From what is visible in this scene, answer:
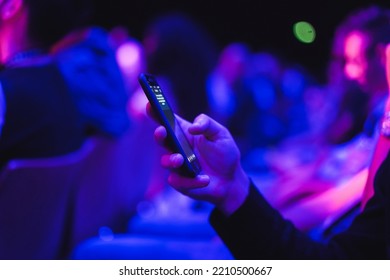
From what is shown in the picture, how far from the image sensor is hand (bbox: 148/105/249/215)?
94 centimetres

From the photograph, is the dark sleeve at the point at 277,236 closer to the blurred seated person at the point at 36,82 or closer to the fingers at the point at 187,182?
the fingers at the point at 187,182

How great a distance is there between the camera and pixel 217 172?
3.24 feet

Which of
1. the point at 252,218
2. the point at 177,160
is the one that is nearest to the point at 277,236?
the point at 252,218

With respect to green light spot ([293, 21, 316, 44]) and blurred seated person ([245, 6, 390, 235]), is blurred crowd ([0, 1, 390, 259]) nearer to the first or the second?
blurred seated person ([245, 6, 390, 235])

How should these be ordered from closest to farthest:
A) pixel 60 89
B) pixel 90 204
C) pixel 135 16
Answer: pixel 60 89
pixel 90 204
pixel 135 16

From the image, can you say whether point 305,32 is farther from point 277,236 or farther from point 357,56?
point 357,56

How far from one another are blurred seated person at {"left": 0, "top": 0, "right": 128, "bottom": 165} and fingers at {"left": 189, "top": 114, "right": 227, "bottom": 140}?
2.07 feet

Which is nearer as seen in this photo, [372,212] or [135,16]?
[372,212]

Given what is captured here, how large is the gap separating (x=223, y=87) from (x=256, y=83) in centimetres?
60

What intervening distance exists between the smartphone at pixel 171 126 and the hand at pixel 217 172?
0.08 feet

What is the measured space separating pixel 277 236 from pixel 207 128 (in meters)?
0.26
